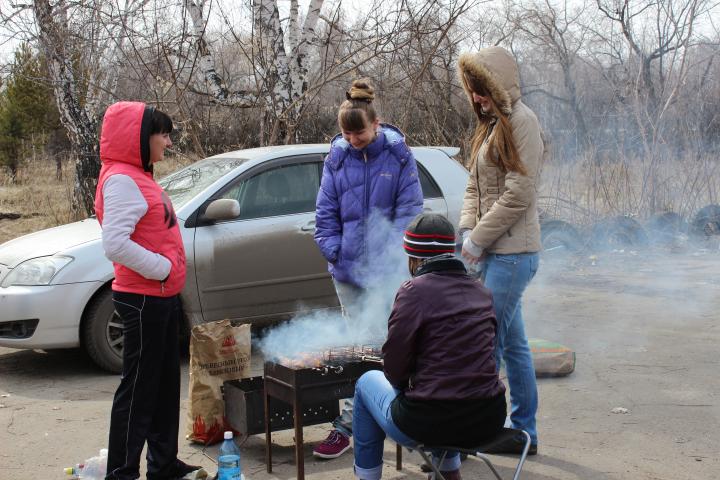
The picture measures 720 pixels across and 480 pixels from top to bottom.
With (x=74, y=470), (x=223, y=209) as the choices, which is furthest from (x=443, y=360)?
(x=223, y=209)

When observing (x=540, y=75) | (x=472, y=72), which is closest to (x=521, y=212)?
(x=472, y=72)

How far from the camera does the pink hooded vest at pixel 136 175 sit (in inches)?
150

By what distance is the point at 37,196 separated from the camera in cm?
1925

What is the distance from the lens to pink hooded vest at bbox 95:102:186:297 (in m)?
3.81

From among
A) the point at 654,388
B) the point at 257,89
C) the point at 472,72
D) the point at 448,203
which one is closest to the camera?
the point at 472,72

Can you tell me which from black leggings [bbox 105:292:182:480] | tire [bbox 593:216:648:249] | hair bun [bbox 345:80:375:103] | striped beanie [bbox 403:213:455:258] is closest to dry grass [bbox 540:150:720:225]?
tire [bbox 593:216:648:249]

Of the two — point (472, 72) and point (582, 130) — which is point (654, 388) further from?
point (582, 130)

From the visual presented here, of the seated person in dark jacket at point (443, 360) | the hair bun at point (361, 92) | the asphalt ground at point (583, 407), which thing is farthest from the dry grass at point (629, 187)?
the seated person in dark jacket at point (443, 360)

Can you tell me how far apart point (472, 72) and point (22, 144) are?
76.2 feet

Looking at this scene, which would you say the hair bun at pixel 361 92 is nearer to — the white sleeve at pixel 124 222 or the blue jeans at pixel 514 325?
the blue jeans at pixel 514 325

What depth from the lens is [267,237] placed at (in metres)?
6.63

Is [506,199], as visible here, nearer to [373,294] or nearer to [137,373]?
[373,294]

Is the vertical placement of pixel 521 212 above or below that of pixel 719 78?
below

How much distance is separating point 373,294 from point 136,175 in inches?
66.3
